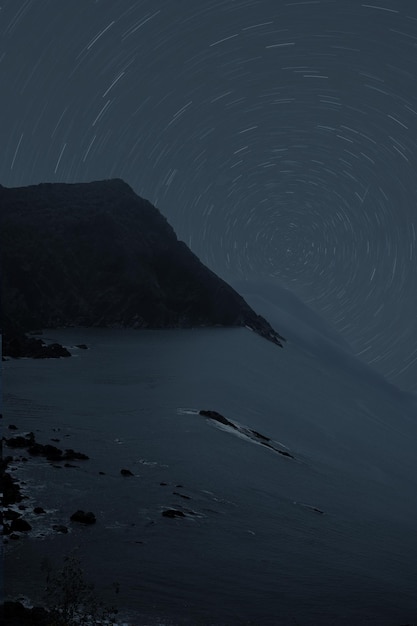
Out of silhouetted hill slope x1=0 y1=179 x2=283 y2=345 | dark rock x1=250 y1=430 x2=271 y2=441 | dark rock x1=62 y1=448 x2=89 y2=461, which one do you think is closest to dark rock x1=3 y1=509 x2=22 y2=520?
dark rock x1=62 y1=448 x2=89 y2=461

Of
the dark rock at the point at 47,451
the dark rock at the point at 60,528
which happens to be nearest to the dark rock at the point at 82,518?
the dark rock at the point at 60,528

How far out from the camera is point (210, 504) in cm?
1886

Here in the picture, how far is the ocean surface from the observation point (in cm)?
1244

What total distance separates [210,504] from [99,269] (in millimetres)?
101300

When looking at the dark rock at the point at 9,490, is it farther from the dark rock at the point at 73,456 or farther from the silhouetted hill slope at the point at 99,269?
the silhouetted hill slope at the point at 99,269

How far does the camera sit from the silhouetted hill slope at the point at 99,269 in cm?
10244

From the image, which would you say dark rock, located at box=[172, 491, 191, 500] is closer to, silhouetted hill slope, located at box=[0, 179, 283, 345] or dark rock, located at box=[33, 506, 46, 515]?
dark rock, located at box=[33, 506, 46, 515]

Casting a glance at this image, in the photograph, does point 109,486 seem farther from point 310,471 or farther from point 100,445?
point 310,471

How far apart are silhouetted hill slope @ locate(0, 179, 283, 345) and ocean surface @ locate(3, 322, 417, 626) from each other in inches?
2170

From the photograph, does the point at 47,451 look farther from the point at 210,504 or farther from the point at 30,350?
the point at 30,350

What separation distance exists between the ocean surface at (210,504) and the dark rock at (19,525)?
22 centimetres

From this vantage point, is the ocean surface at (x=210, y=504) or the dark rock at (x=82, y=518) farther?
the dark rock at (x=82, y=518)

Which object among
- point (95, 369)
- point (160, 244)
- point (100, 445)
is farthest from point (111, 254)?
point (100, 445)

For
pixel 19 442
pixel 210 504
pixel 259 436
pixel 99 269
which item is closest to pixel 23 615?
pixel 210 504
